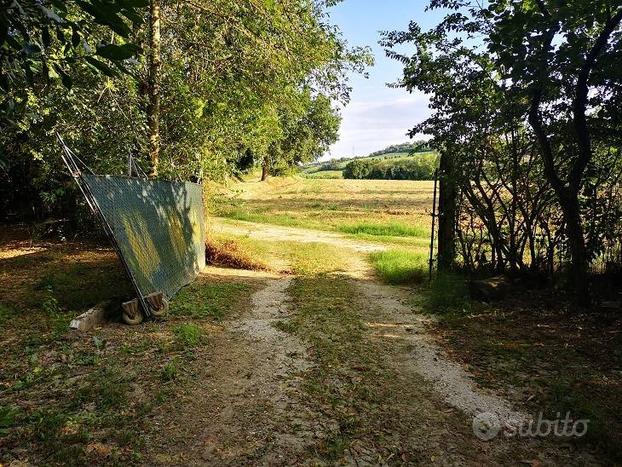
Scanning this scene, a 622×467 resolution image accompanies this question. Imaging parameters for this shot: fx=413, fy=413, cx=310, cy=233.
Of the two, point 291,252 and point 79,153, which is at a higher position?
point 79,153

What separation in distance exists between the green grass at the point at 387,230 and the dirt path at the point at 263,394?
1578 centimetres

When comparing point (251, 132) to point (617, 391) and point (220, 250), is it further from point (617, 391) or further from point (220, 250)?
point (617, 391)

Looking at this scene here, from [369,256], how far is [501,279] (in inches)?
268

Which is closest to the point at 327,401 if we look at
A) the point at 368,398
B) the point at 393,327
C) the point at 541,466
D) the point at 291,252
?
the point at 368,398

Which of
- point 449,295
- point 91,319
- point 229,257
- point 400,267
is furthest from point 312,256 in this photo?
point 91,319

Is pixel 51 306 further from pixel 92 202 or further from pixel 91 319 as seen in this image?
pixel 92 202

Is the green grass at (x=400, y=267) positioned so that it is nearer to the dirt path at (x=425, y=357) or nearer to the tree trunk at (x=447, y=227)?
the dirt path at (x=425, y=357)

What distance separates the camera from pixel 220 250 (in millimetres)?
12383

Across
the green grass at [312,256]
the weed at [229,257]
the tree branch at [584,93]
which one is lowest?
the green grass at [312,256]

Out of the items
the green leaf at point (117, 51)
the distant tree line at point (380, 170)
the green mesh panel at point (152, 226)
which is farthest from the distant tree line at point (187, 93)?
the distant tree line at point (380, 170)

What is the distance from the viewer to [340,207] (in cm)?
3394

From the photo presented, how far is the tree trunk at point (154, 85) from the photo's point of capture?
9034mm

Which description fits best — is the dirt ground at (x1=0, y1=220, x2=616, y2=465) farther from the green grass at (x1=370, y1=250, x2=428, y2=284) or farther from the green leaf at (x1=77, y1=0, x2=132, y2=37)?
the green grass at (x1=370, y1=250, x2=428, y2=284)

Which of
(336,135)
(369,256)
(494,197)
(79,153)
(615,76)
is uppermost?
(336,135)
